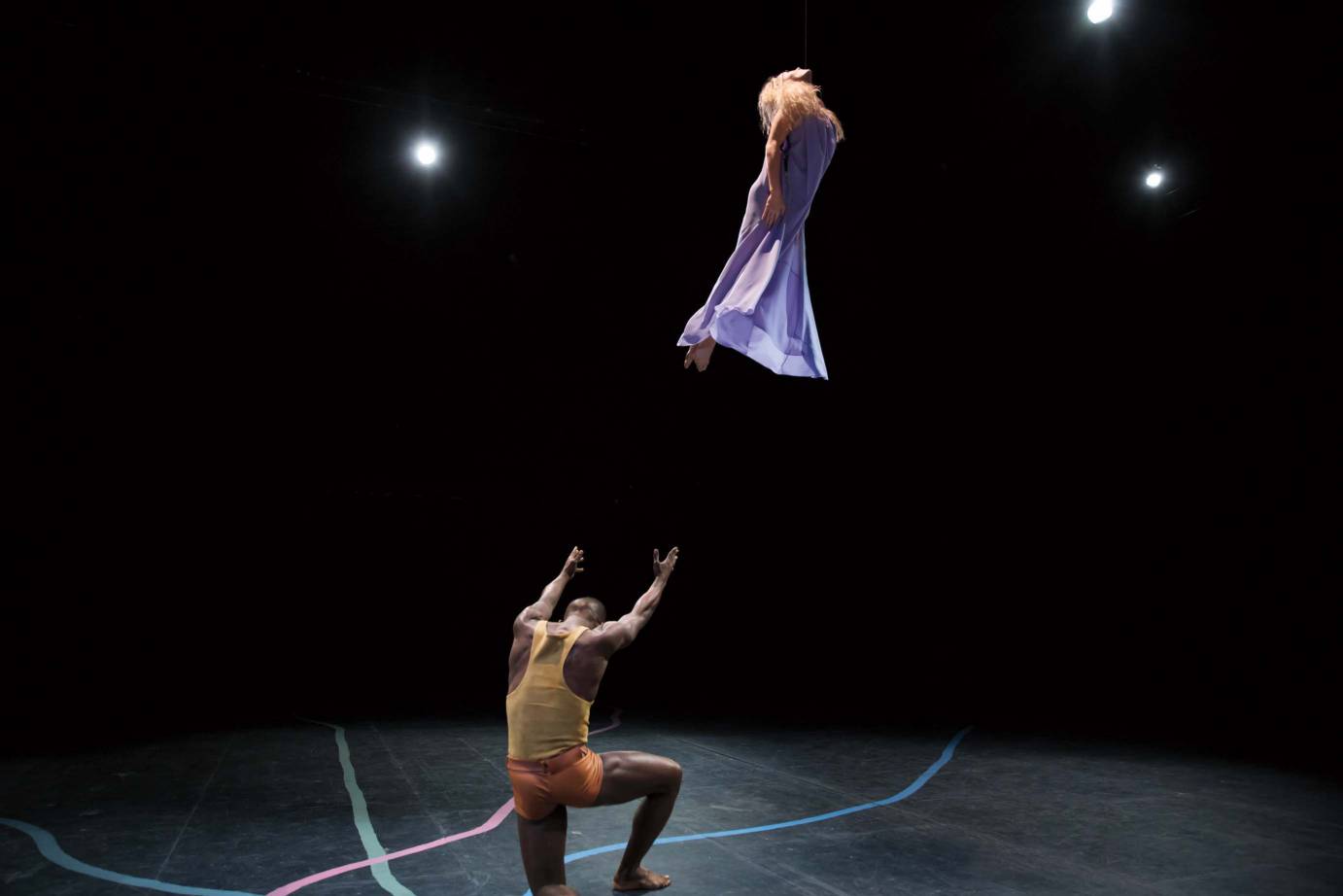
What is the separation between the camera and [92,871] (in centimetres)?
348

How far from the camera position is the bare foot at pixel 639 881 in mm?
3232

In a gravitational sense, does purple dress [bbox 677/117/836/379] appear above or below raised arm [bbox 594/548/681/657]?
above

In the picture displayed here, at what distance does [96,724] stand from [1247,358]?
10.6 meters

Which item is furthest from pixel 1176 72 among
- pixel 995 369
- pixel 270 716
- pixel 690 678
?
pixel 270 716

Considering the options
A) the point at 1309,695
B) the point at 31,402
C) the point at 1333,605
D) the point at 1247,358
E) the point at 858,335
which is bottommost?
the point at 1309,695

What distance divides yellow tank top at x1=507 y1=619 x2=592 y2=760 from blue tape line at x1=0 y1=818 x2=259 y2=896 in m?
1.37

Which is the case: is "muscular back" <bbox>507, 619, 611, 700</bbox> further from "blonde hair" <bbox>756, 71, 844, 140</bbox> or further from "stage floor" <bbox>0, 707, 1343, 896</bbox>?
"blonde hair" <bbox>756, 71, 844, 140</bbox>

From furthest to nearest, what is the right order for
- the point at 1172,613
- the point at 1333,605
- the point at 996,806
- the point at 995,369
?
the point at 995,369, the point at 1172,613, the point at 1333,605, the point at 996,806

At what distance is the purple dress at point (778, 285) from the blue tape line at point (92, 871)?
115 inches

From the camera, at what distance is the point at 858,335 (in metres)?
9.05

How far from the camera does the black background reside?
20.7 feet

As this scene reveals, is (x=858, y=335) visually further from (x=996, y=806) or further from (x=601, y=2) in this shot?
(x=996, y=806)

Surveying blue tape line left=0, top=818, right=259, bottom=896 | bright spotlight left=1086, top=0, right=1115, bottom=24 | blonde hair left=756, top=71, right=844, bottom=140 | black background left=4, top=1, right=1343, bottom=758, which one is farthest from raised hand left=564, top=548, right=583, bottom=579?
bright spotlight left=1086, top=0, right=1115, bottom=24

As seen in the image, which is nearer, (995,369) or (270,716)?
(270,716)
